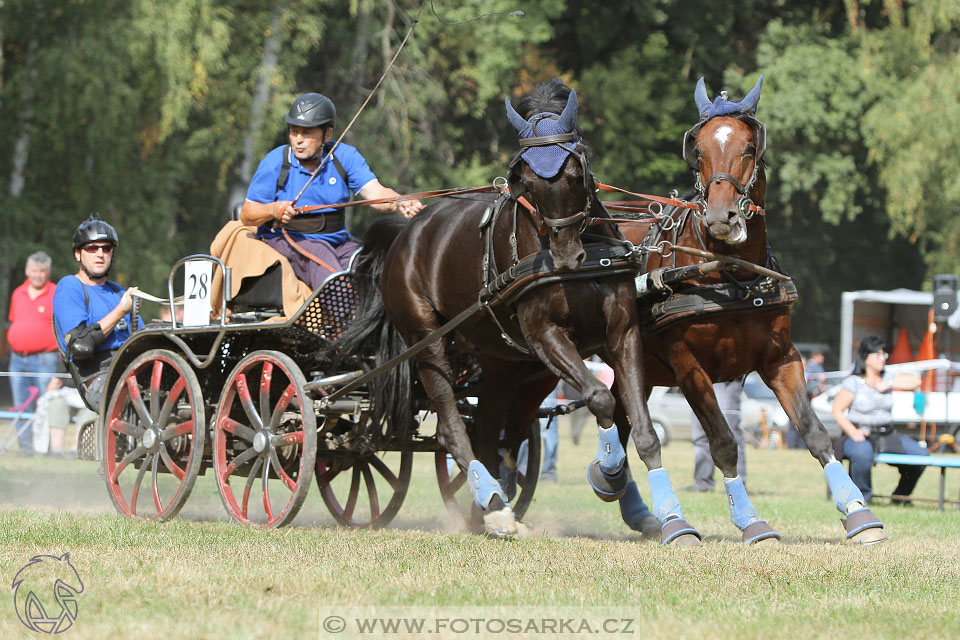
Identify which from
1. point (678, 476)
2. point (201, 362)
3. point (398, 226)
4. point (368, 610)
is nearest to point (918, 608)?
point (368, 610)

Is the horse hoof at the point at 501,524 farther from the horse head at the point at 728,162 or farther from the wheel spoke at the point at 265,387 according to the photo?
the horse head at the point at 728,162

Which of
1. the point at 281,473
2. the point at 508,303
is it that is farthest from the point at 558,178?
the point at 281,473

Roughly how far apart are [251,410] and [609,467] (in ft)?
7.42

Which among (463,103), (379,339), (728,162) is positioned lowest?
(379,339)

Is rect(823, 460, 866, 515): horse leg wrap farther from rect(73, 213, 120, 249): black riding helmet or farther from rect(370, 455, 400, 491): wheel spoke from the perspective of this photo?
rect(73, 213, 120, 249): black riding helmet

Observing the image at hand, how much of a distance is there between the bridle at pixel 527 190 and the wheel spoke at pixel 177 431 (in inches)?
105

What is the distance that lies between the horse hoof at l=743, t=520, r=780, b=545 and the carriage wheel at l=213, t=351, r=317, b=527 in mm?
2348

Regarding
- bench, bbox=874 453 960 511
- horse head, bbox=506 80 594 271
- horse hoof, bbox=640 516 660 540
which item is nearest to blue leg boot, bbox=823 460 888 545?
horse hoof, bbox=640 516 660 540

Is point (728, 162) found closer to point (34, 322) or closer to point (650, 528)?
point (650, 528)

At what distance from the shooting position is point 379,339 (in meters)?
7.84

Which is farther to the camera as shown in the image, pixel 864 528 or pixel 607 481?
pixel 607 481

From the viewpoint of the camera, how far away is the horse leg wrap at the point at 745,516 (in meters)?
6.58

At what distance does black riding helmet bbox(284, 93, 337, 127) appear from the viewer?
7891 mm

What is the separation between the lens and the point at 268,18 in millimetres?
21516
